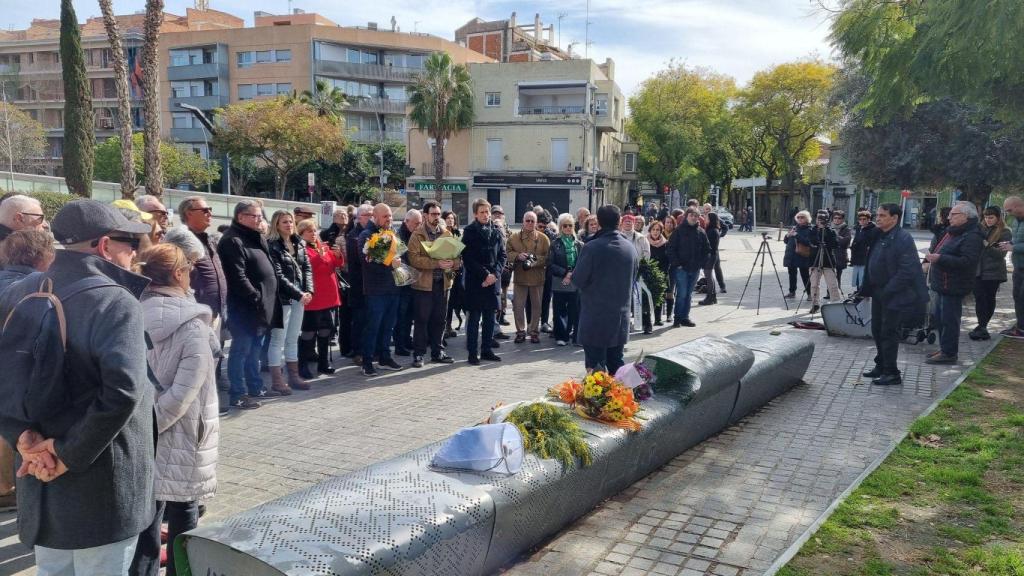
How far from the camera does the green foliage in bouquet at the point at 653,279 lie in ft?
37.0

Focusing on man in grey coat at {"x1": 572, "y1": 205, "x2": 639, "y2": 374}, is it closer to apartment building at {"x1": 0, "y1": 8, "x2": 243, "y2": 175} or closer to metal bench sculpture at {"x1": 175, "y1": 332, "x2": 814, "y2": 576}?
metal bench sculpture at {"x1": 175, "y1": 332, "x2": 814, "y2": 576}

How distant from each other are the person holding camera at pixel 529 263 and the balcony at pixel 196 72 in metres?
60.1

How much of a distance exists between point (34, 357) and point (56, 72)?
284 ft

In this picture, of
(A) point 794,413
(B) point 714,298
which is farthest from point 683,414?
(B) point 714,298

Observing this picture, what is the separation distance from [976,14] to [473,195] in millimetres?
45212

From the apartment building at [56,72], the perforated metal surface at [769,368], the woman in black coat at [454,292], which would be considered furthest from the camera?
the apartment building at [56,72]

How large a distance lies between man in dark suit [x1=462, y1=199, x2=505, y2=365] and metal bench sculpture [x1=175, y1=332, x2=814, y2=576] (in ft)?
12.9

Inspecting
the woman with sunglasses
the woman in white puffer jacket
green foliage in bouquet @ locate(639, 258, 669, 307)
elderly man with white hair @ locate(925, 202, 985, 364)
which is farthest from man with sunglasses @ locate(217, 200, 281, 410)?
elderly man with white hair @ locate(925, 202, 985, 364)

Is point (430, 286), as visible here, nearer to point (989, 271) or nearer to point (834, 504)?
point (834, 504)

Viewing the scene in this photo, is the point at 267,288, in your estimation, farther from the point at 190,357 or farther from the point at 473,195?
the point at 473,195

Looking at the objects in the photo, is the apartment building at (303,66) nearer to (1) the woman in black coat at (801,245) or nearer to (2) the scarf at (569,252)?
(1) the woman in black coat at (801,245)

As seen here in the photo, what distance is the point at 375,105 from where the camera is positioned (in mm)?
61500

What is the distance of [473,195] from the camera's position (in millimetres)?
51438

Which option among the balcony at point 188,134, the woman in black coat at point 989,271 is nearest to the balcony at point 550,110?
the balcony at point 188,134
